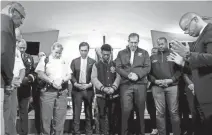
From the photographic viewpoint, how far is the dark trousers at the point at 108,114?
306 cm

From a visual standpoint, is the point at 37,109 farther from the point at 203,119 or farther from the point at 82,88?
the point at 203,119

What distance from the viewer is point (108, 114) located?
3.21 meters

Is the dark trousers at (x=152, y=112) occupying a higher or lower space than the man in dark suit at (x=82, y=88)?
lower

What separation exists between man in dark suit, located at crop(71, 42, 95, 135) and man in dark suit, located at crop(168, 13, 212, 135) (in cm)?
159

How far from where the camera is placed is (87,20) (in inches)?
319

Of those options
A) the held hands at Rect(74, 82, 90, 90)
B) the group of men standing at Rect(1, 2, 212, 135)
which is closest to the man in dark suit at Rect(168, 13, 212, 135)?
the group of men standing at Rect(1, 2, 212, 135)

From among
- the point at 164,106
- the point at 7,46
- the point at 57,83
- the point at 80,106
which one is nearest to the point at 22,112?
the point at 57,83

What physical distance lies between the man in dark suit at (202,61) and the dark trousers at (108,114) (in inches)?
54.9

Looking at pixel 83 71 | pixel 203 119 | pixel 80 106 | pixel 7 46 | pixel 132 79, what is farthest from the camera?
pixel 83 71

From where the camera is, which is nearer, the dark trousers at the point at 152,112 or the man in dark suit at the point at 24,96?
the man in dark suit at the point at 24,96

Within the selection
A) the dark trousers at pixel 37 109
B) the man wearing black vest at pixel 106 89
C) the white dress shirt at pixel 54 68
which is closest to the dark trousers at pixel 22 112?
the dark trousers at pixel 37 109

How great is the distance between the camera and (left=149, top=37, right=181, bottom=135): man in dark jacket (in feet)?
9.71

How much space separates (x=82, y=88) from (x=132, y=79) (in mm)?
745

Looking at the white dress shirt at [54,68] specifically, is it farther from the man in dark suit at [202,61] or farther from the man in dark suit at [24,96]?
the man in dark suit at [202,61]
